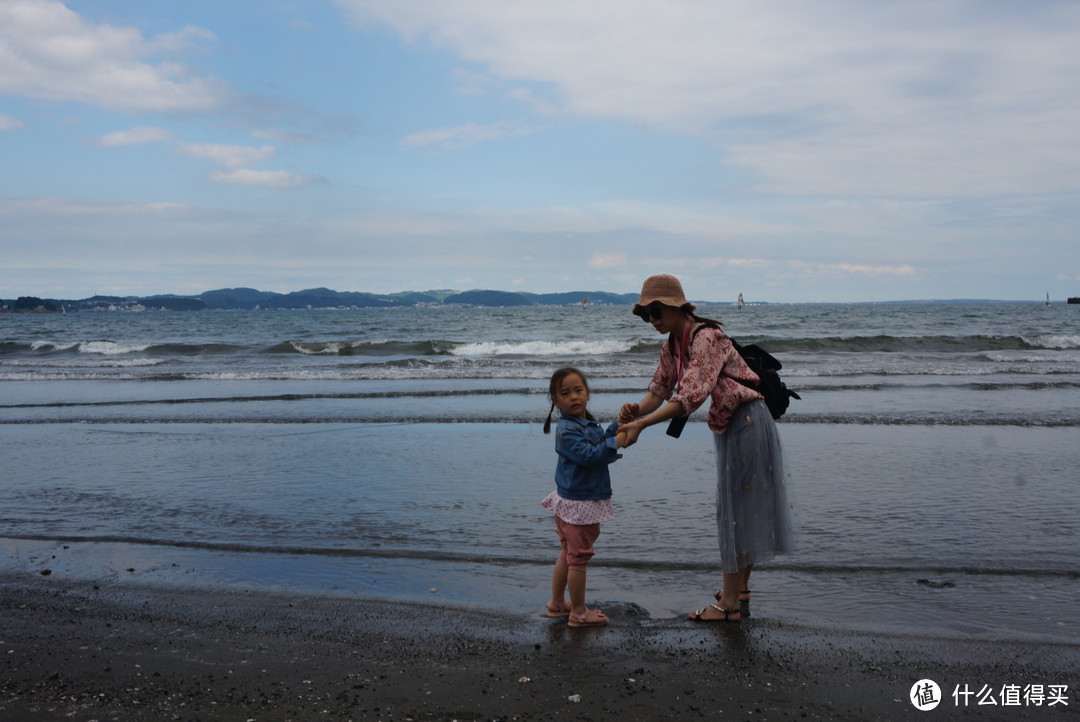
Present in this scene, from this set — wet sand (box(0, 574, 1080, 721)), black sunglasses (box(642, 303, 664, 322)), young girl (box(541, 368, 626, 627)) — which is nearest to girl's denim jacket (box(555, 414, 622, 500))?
young girl (box(541, 368, 626, 627))

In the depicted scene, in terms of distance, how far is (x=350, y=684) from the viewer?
3463 millimetres

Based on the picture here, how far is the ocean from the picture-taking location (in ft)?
15.6

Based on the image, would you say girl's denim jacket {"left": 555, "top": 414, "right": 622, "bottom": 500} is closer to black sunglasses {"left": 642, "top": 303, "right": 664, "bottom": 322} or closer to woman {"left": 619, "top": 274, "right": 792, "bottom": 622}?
woman {"left": 619, "top": 274, "right": 792, "bottom": 622}

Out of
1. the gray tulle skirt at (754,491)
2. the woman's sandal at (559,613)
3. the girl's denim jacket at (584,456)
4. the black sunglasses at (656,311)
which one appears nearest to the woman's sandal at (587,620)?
the woman's sandal at (559,613)

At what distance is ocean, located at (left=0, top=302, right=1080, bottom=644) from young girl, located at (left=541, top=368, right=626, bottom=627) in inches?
16.7

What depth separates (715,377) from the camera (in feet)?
13.2

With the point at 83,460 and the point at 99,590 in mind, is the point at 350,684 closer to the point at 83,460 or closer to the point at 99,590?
the point at 99,590

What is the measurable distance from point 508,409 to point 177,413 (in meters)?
6.01

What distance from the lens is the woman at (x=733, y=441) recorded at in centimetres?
409

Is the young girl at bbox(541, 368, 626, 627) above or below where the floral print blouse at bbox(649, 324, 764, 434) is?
below

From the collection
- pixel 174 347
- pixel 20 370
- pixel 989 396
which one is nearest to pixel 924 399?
pixel 989 396

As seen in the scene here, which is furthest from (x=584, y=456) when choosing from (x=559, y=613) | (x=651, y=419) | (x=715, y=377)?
(x=559, y=613)

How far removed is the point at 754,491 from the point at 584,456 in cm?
94

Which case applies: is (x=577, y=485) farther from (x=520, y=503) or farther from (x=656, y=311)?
(x=520, y=503)
